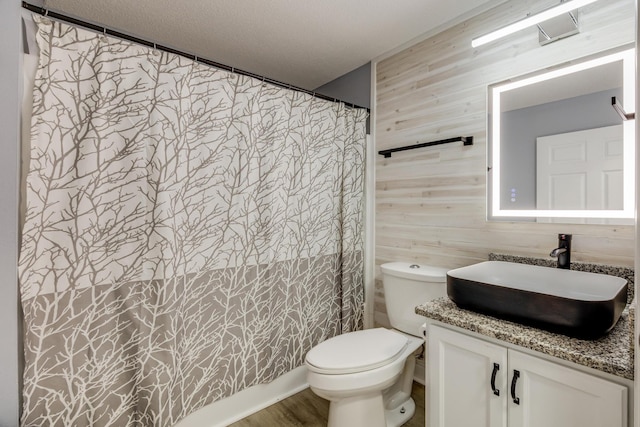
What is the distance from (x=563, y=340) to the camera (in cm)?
94

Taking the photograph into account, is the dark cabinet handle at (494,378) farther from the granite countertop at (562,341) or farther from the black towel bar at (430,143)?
the black towel bar at (430,143)

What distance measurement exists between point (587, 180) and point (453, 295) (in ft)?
2.72

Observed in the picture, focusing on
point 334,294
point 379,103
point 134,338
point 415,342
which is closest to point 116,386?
point 134,338

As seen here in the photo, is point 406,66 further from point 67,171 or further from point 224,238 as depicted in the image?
point 67,171

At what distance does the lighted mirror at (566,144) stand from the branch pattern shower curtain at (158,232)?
41.5 inches

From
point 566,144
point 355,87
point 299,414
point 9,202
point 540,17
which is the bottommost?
point 299,414

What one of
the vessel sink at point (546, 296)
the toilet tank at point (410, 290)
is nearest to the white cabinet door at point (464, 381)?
the vessel sink at point (546, 296)

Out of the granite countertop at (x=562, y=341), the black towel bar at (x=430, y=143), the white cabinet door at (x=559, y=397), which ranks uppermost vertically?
the black towel bar at (x=430, y=143)

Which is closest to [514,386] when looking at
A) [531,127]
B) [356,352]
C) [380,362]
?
[380,362]

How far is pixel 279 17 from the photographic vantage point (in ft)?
5.97

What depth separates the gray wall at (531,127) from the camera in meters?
1.36

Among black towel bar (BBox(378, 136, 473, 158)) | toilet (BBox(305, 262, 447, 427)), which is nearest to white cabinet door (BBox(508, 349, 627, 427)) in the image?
toilet (BBox(305, 262, 447, 427))

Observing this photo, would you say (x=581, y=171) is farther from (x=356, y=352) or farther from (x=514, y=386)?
(x=356, y=352)

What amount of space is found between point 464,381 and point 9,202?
1.76m
